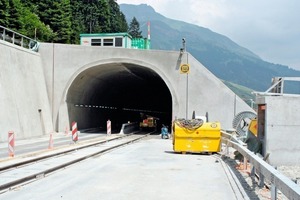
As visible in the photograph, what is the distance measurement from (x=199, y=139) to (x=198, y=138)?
0.06m

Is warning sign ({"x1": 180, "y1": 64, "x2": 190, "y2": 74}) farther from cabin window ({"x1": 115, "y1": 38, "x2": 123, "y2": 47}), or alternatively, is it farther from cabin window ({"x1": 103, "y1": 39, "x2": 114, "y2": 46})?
cabin window ({"x1": 103, "y1": 39, "x2": 114, "y2": 46})

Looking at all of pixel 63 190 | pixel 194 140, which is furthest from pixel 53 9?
pixel 63 190

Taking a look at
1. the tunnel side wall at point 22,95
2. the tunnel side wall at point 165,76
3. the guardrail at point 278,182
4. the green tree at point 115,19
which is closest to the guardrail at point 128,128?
the tunnel side wall at point 165,76

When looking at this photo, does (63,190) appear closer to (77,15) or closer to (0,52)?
(0,52)

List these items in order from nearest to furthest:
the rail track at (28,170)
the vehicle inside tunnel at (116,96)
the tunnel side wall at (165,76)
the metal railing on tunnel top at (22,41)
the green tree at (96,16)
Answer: the rail track at (28,170) → the metal railing on tunnel top at (22,41) → the tunnel side wall at (165,76) → the vehicle inside tunnel at (116,96) → the green tree at (96,16)

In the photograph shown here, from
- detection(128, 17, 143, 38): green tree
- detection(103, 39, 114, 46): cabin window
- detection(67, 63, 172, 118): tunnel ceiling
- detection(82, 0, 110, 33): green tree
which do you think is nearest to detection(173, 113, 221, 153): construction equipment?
detection(67, 63, 172, 118): tunnel ceiling

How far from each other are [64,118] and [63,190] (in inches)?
1108

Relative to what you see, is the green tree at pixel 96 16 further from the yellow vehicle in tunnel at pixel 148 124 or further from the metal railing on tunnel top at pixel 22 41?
the metal railing on tunnel top at pixel 22 41

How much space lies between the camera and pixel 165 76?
1449 inches

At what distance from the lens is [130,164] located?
619 inches

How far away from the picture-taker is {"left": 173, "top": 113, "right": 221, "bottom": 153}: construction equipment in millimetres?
20859

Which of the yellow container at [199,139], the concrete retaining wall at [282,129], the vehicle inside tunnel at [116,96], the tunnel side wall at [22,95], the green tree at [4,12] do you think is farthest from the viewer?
the green tree at [4,12]

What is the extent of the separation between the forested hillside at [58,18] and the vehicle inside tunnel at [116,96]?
36.0 ft

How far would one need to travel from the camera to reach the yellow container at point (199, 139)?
20.9m
